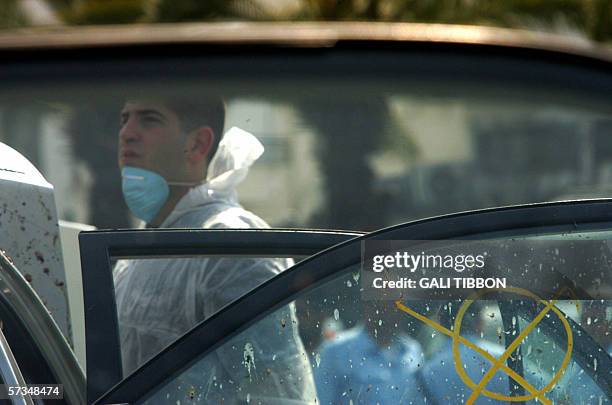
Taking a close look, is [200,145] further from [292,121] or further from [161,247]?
[292,121]

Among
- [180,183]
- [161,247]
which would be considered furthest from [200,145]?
[161,247]

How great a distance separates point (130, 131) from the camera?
2330 millimetres

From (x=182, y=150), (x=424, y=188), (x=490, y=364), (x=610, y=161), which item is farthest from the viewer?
(x=424, y=188)

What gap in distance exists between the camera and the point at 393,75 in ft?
9.67

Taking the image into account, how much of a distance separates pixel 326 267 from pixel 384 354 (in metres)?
0.17

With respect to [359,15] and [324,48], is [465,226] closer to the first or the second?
[324,48]

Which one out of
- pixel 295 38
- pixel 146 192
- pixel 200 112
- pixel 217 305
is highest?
pixel 295 38

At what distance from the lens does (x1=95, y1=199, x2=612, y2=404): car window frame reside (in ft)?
5.15

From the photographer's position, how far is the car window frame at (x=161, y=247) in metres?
1.67

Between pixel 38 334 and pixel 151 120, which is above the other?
pixel 151 120

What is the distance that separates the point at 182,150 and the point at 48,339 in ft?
2.02

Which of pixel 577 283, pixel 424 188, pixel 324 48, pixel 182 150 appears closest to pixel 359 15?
pixel 424 188

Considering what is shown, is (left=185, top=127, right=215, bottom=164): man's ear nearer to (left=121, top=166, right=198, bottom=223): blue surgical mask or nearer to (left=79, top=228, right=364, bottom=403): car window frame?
(left=121, top=166, right=198, bottom=223): blue surgical mask

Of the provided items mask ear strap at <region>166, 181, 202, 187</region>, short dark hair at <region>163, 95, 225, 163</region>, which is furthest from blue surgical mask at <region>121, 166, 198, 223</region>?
short dark hair at <region>163, 95, 225, 163</region>
